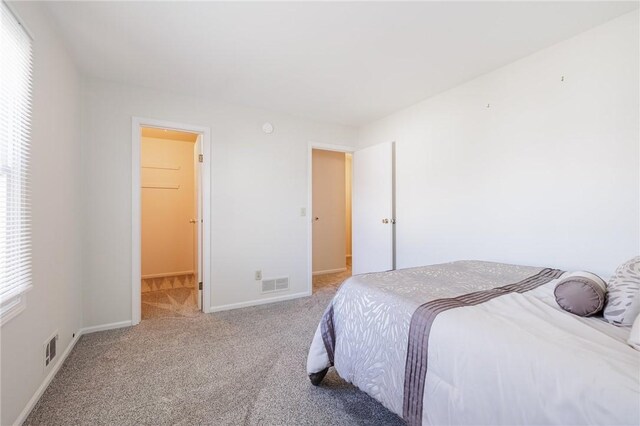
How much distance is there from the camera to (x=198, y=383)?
1722 millimetres

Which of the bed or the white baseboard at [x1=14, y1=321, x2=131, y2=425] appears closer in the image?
the bed

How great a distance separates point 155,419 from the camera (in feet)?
4.68

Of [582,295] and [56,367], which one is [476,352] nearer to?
[582,295]

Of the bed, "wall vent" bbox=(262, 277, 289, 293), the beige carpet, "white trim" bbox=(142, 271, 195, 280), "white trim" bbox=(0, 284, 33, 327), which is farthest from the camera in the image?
"white trim" bbox=(142, 271, 195, 280)

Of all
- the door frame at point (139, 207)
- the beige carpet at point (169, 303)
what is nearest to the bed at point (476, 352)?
the door frame at point (139, 207)

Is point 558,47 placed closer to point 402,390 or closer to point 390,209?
point 390,209

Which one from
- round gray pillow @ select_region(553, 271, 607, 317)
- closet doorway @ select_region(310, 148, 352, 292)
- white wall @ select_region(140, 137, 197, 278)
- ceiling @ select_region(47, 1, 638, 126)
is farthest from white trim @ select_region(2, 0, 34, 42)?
closet doorway @ select_region(310, 148, 352, 292)

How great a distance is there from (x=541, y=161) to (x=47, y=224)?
3475 mm

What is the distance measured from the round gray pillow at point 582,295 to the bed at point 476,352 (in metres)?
0.04

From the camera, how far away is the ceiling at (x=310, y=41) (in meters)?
1.66

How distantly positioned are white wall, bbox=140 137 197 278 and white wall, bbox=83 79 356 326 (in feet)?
5.57

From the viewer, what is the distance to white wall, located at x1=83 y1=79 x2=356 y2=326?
98.8 inches

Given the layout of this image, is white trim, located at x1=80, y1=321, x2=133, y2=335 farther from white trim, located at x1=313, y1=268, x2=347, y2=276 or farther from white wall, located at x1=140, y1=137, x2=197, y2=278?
white trim, located at x1=313, y1=268, x2=347, y2=276

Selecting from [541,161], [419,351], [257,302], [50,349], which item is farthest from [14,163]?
[541,161]
